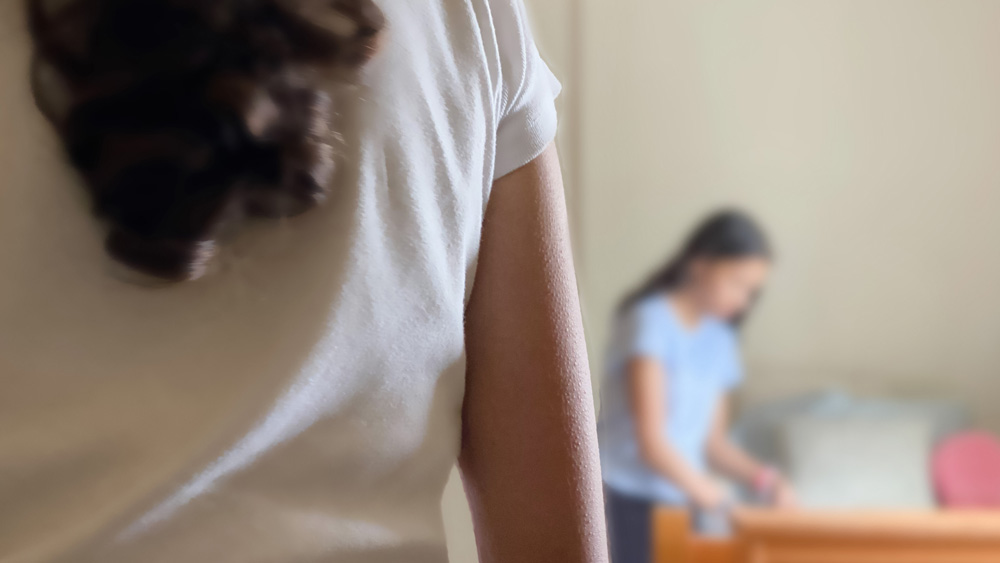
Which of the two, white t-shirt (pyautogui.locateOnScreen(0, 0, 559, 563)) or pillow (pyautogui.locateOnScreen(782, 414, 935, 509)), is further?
pillow (pyautogui.locateOnScreen(782, 414, 935, 509))

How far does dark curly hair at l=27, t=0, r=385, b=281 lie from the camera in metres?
0.23

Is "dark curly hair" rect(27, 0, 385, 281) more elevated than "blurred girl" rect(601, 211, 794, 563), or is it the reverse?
Answer: "dark curly hair" rect(27, 0, 385, 281)

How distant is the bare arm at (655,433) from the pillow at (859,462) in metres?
0.23

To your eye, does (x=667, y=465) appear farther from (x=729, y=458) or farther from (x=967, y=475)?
(x=967, y=475)

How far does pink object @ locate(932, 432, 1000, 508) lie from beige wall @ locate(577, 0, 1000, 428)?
135 mm

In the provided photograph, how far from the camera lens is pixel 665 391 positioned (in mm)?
1402

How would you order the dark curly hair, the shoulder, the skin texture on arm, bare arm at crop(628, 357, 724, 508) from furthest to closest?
the shoulder, bare arm at crop(628, 357, 724, 508), the skin texture on arm, the dark curly hair

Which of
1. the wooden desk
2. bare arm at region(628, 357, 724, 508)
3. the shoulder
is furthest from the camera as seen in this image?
the shoulder

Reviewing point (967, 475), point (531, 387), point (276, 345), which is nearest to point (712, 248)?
point (967, 475)

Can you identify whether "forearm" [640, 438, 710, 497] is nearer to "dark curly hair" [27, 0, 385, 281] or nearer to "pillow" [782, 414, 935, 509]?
"pillow" [782, 414, 935, 509]

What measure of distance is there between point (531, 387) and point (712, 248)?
1.21m

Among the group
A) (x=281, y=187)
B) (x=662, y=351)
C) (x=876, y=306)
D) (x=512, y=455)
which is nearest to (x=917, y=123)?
(x=876, y=306)

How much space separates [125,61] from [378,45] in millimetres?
84

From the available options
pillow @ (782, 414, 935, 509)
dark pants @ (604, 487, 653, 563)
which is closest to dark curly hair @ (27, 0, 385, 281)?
dark pants @ (604, 487, 653, 563)
